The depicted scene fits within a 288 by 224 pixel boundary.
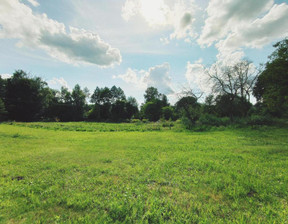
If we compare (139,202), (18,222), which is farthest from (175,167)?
(18,222)

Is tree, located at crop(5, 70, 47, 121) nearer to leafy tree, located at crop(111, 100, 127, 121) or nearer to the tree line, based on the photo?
the tree line

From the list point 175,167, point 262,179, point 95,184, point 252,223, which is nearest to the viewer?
point 252,223

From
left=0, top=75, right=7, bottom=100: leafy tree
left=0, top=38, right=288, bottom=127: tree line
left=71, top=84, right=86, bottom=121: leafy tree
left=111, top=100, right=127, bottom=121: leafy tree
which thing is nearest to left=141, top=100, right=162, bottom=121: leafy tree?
left=0, top=38, right=288, bottom=127: tree line

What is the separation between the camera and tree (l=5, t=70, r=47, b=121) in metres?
36.7

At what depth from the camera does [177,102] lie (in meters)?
25.2

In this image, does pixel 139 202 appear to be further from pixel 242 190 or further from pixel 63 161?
pixel 63 161

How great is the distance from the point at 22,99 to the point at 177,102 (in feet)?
155

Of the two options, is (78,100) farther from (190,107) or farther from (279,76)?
(279,76)

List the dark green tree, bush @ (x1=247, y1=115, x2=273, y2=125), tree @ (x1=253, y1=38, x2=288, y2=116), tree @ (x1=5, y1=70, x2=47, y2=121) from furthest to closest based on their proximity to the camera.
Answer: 1. tree @ (x1=5, y1=70, x2=47, y2=121)
2. the dark green tree
3. bush @ (x1=247, y1=115, x2=273, y2=125)
4. tree @ (x1=253, y1=38, x2=288, y2=116)

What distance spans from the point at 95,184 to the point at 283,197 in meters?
4.73

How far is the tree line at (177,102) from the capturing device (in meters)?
15.1

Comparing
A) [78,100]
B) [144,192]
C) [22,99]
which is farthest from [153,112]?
[144,192]

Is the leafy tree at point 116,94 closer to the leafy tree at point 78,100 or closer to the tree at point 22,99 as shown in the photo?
the leafy tree at point 78,100

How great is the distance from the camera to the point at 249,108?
2788cm
